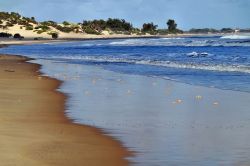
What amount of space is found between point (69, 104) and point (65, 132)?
3.47m

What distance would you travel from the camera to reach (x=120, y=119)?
10.1 m

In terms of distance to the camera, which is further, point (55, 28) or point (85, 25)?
point (85, 25)

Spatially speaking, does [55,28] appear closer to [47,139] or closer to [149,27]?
[149,27]

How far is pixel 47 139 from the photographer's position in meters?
8.14

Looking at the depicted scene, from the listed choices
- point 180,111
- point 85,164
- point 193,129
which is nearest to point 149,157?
point 85,164

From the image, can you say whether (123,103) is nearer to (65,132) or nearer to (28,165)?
(65,132)

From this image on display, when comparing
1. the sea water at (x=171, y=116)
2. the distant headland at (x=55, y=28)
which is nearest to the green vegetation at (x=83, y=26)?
the distant headland at (x=55, y=28)

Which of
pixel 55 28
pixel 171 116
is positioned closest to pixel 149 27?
pixel 55 28

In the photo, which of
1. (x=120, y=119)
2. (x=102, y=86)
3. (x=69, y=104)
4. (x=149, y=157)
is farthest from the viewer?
(x=102, y=86)

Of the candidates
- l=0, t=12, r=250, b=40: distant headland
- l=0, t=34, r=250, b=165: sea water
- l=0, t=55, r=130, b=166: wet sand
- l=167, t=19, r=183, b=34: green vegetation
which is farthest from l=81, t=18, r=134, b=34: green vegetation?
l=0, t=55, r=130, b=166: wet sand

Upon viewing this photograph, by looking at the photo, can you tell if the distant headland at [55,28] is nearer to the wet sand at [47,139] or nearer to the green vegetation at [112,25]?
the green vegetation at [112,25]

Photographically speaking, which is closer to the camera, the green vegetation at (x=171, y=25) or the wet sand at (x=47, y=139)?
the wet sand at (x=47, y=139)

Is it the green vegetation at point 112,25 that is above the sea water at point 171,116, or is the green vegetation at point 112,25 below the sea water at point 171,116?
below

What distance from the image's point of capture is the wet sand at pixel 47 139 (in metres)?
6.96
